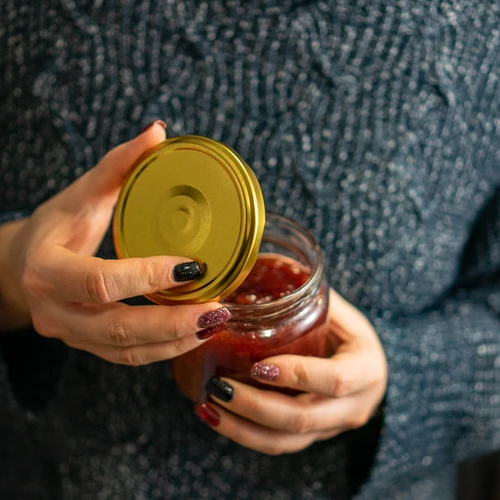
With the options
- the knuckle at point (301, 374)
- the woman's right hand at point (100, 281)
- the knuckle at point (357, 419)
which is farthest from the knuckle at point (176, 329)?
the knuckle at point (357, 419)

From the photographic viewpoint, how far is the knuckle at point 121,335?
423 mm

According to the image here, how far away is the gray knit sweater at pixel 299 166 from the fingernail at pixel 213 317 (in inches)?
10.6

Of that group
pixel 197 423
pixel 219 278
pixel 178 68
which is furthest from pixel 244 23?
pixel 197 423

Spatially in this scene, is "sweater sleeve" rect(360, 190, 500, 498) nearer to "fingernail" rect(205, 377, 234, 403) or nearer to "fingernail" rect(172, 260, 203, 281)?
"fingernail" rect(205, 377, 234, 403)

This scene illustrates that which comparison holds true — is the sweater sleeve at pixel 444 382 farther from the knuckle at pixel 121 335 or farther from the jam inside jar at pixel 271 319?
the knuckle at pixel 121 335

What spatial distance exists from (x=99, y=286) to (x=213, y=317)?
81mm

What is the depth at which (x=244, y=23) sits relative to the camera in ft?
1.99

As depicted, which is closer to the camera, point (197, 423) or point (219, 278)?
point (219, 278)

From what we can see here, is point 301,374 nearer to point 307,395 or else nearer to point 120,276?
point 307,395

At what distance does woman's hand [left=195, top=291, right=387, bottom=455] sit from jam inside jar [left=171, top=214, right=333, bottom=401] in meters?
0.01

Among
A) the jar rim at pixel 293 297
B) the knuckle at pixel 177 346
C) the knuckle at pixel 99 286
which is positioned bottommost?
the knuckle at pixel 177 346

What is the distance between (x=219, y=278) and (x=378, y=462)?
359 mm

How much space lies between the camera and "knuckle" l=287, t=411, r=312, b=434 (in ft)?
1.65

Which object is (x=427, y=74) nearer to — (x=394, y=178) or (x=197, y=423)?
(x=394, y=178)
